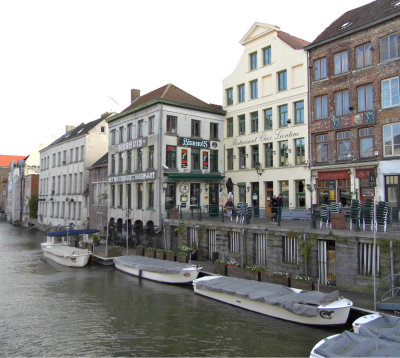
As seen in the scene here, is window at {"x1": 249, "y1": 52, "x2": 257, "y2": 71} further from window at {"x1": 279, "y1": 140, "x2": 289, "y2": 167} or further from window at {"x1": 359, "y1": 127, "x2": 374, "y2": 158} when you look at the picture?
window at {"x1": 359, "y1": 127, "x2": 374, "y2": 158}

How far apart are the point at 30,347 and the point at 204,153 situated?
2254 cm

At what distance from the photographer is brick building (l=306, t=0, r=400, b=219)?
22094mm

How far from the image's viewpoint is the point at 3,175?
10694 cm

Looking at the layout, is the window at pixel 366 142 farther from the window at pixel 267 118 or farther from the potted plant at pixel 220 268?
the potted plant at pixel 220 268

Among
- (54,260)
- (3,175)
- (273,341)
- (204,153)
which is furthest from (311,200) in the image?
(3,175)

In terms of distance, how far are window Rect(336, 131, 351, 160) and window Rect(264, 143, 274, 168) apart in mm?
5559

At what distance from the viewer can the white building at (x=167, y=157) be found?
96.5 feet

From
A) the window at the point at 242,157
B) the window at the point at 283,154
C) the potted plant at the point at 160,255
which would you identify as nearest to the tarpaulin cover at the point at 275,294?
the potted plant at the point at 160,255

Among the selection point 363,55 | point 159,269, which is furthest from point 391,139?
point 159,269

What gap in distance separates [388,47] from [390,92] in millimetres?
2716

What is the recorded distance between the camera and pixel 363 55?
23.5 m

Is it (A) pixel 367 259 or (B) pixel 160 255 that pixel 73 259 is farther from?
(A) pixel 367 259

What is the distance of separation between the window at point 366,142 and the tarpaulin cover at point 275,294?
1239cm

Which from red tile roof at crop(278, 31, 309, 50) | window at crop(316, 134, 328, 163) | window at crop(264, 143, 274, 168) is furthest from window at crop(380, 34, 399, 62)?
window at crop(264, 143, 274, 168)
